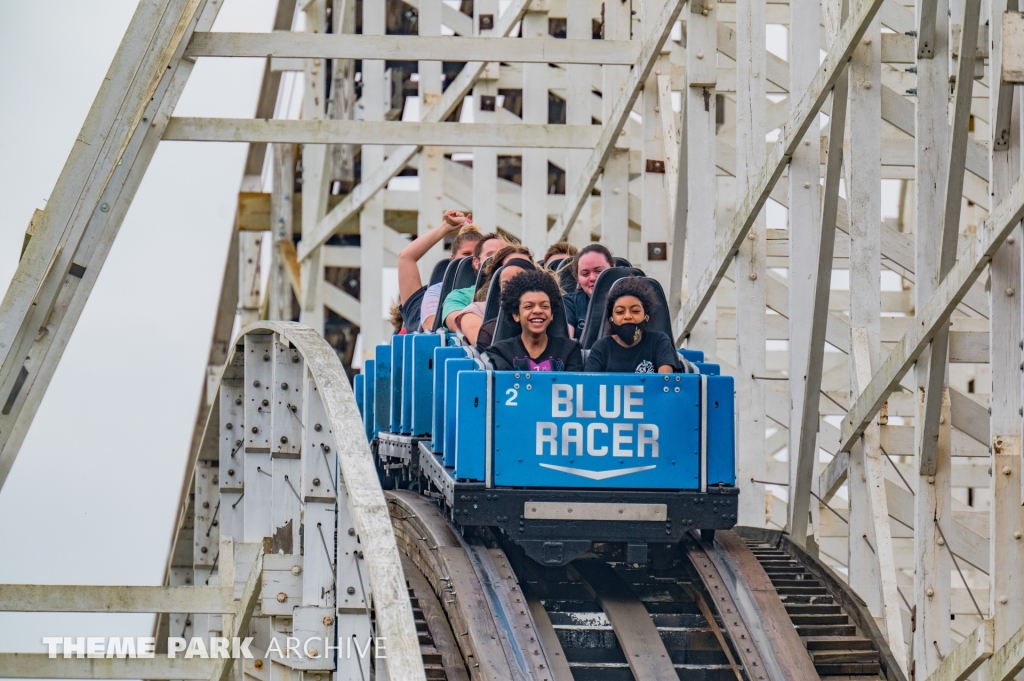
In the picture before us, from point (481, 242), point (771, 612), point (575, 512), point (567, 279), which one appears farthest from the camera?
point (481, 242)

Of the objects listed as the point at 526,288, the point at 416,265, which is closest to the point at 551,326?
the point at 526,288

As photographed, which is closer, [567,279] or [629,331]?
[629,331]

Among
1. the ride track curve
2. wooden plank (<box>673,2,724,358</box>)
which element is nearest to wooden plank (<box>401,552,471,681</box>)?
the ride track curve

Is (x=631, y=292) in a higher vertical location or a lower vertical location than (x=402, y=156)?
lower

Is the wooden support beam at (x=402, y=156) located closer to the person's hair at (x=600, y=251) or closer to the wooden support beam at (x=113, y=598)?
the person's hair at (x=600, y=251)

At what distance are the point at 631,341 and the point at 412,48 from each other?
483cm

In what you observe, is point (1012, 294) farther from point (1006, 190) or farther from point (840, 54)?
point (840, 54)

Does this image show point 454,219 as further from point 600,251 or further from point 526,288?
point 526,288

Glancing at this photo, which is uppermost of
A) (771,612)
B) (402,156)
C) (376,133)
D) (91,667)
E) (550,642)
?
(402,156)

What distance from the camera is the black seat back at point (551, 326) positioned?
290 inches

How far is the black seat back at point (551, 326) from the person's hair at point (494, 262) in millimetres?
698

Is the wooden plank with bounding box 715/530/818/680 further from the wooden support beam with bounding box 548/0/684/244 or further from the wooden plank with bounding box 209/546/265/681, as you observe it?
the wooden support beam with bounding box 548/0/684/244

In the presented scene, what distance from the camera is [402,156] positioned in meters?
14.1

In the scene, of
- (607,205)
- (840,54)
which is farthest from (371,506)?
(607,205)
